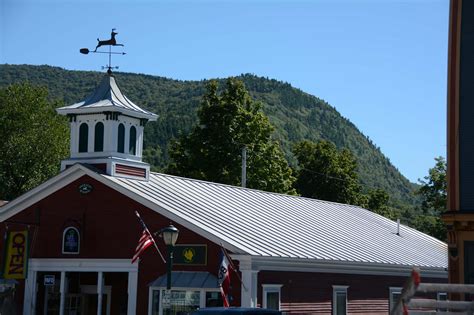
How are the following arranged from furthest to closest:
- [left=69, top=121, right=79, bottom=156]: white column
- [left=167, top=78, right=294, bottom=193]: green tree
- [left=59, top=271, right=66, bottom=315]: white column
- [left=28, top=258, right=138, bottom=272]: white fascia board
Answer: [left=167, top=78, right=294, bottom=193]: green tree → [left=69, top=121, right=79, bottom=156]: white column → [left=59, top=271, right=66, bottom=315]: white column → [left=28, top=258, right=138, bottom=272]: white fascia board

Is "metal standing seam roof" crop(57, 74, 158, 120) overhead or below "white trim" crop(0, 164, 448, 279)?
overhead

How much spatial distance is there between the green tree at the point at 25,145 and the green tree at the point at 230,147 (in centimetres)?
1569

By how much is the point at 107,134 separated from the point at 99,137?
0.42 metres

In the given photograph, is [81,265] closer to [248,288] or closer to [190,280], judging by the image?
[190,280]

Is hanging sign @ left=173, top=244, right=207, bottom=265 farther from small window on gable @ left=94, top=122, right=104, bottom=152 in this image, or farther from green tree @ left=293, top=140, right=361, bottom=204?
green tree @ left=293, top=140, right=361, bottom=204

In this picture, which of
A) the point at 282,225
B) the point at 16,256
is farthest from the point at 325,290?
the point at 16,256

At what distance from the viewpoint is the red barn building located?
28.8 meters

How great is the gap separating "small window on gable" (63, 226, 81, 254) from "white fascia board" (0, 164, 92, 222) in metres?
1.76

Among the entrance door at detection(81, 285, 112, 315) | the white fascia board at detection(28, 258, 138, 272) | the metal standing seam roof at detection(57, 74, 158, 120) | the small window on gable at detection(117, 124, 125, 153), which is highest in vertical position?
the metal standing seam roof at detection(57, 74, 158, 120)

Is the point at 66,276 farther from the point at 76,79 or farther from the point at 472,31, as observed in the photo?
the point at 76,79

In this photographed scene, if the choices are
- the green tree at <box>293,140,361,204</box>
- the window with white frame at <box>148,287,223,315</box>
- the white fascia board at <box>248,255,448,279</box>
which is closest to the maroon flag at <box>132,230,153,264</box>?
the window with white frame at <box>148,287,223,315</box>

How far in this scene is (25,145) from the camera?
74250 mm

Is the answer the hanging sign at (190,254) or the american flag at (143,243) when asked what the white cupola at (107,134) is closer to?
the hanging sign at (190,254)

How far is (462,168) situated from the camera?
2086cm
